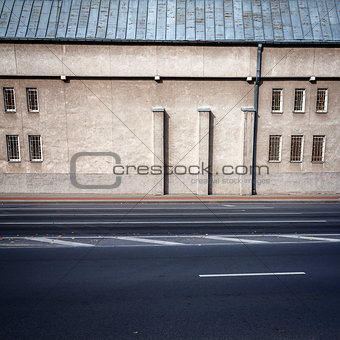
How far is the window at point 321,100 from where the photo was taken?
18359 millimetres

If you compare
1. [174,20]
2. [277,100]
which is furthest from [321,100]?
[174,20]

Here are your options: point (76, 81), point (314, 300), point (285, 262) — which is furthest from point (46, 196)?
point (314, 300)

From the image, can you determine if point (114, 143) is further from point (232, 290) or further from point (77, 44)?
point (232, 290)

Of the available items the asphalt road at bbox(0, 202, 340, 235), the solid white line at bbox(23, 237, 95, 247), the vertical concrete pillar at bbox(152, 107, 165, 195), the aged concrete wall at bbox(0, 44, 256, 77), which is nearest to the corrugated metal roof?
the aged concrete wall at bbox(0, 44, 256, 77)

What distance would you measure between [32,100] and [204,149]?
12.8m

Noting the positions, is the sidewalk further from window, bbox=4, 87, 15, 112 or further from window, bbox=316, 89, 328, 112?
window, bbox=316, 89, 328, 112

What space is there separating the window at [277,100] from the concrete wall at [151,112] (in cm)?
38

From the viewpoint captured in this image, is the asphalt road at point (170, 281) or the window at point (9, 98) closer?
the asphalt road at point (170, 281)

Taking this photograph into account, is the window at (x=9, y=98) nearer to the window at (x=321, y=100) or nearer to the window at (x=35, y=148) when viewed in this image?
the window at (x=35, y=148)

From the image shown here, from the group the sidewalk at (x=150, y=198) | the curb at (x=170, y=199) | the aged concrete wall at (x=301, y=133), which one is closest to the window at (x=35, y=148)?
the sidewalk at (x=150, y=198)

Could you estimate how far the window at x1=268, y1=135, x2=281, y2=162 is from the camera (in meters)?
18.5

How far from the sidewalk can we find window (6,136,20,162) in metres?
2.83

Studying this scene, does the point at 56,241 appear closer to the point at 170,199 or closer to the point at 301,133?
the point at 170,199

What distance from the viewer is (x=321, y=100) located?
18.5 metres
